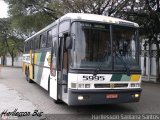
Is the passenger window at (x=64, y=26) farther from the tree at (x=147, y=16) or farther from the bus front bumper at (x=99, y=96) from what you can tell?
the tree at (x=147, y=16)

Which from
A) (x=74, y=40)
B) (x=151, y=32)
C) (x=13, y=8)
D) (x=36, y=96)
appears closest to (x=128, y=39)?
(x=74, y=40)

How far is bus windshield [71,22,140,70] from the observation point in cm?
937

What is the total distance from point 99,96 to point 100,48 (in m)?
1.48

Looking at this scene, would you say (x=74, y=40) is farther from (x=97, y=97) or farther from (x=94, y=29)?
(x=97, y=97)

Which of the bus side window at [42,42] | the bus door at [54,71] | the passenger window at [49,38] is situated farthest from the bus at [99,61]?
the bus side window at [42,42]

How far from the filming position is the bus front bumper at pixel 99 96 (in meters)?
9.23

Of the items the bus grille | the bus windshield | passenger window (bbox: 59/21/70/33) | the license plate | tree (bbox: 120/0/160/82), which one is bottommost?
the license plate

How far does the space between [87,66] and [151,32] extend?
13058mm

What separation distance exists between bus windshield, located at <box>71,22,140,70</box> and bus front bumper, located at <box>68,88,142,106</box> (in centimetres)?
73

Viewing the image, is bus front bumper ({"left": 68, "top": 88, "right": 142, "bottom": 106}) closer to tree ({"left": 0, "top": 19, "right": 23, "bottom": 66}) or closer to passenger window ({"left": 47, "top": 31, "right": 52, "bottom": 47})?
passenger window ({"left": 47, "top": 31, "right": 52, "bottom": 47})

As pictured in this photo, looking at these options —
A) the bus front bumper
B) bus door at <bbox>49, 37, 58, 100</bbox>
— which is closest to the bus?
the bus front bumper

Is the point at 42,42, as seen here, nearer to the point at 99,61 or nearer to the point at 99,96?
the point at 99,61

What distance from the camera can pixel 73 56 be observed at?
9.37m

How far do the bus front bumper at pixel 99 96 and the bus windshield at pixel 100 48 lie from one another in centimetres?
73
